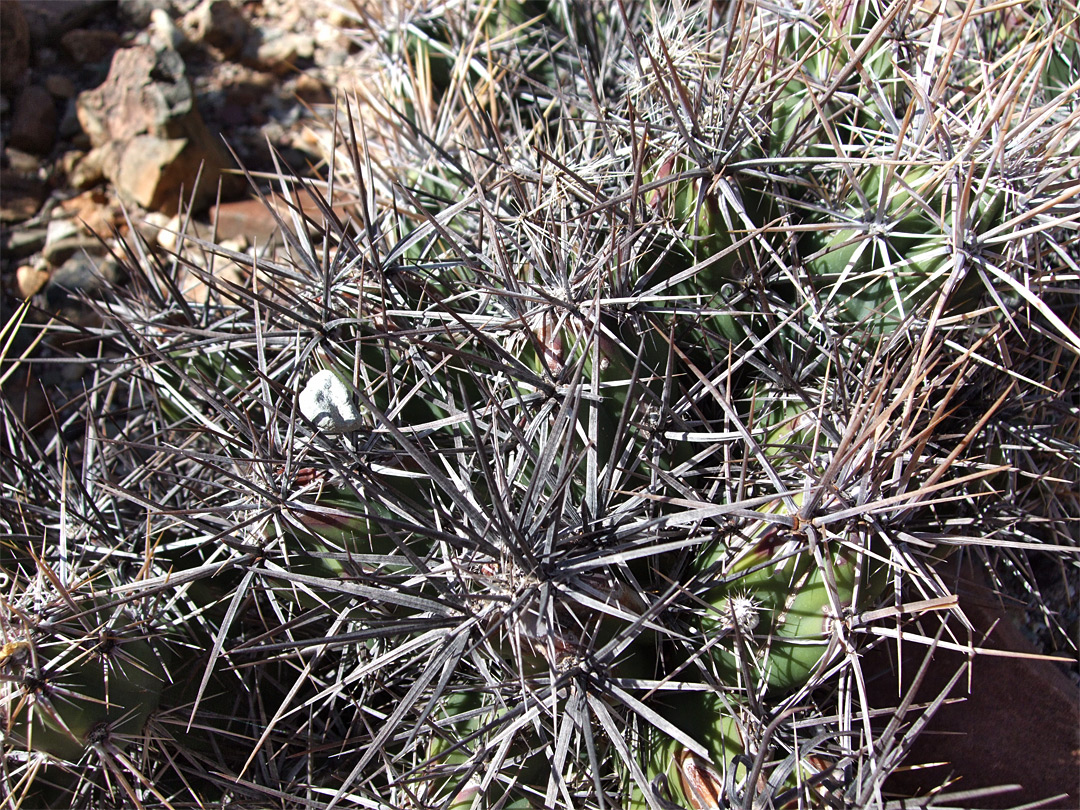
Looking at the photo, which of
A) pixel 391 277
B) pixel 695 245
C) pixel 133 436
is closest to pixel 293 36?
pixel 133 436

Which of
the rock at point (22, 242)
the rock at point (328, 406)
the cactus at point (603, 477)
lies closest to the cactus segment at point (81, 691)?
the cactus at point (603, 477)

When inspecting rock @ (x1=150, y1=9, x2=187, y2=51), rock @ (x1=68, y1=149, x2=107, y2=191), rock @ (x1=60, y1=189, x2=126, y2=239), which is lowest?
rock @ (x1=60, y1=189, x2=126, y2=239)

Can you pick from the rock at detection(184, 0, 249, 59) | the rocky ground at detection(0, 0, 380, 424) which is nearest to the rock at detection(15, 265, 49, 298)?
the rocky ground at detection(0, 0, 380, 424)

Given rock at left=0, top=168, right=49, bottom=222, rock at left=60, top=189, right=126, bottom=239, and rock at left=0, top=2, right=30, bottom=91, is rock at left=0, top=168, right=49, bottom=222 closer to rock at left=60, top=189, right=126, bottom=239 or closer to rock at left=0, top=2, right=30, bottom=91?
rock at left=60, top=189, right=126, bottom=239

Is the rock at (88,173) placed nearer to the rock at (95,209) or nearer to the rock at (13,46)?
the rock at (95,209)

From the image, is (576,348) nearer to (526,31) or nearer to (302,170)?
(526,31)
